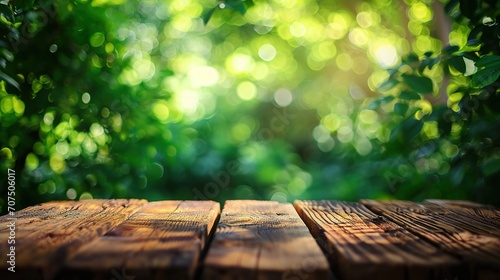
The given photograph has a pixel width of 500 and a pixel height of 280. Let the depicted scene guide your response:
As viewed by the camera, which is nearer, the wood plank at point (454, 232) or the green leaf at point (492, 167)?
the wood plank at point (454, 232)

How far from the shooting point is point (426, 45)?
698 cm

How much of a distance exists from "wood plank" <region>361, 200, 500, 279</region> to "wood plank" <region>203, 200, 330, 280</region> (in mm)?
294

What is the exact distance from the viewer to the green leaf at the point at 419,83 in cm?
185

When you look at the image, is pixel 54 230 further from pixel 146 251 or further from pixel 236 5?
pixel 236 5

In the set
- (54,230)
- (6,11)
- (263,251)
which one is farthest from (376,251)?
(6,11)

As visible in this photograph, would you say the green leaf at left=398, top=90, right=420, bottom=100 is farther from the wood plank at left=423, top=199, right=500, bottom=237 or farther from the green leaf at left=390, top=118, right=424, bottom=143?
the wood plank at left=423, top=199, right=500, bottom=237

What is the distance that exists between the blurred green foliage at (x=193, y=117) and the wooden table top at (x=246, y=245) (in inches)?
26.0

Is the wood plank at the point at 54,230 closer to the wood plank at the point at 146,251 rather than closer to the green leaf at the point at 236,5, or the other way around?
the wood plank at the point at 146,251

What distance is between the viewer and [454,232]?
1.09 metres

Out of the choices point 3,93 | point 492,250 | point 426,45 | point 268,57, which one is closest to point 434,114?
point 492,250

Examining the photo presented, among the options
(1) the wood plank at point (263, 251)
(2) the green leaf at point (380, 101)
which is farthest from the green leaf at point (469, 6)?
(1) the wood plank at point (263, 251)

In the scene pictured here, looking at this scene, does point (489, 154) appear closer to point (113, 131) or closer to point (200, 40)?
point (113, 131)

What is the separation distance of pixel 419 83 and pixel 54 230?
157 cm

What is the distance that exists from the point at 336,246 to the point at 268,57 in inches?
300
